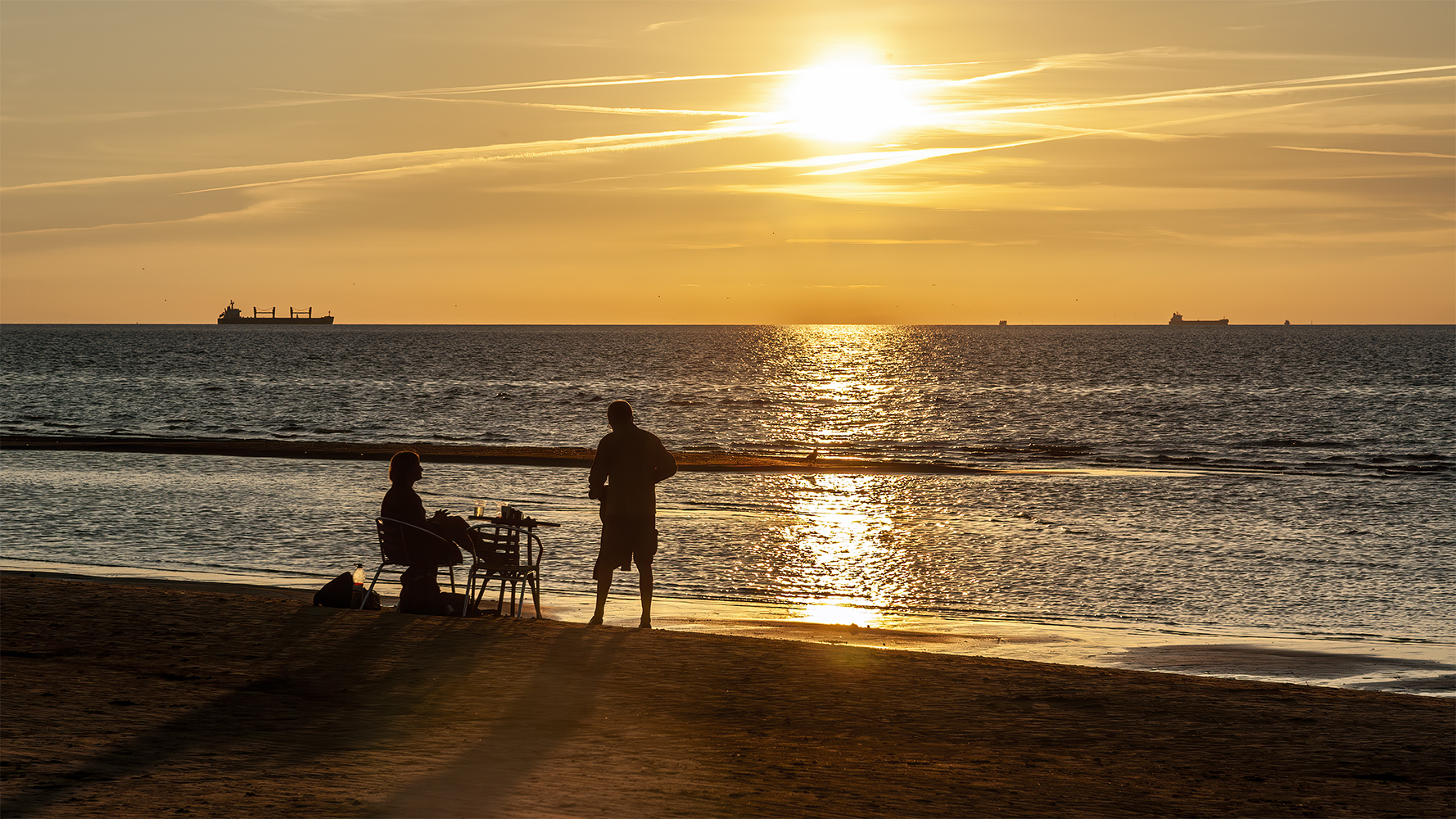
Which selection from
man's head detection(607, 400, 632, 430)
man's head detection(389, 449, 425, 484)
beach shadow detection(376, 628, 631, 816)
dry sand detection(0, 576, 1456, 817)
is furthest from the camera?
man's head detection(389, 449, 425, 484)

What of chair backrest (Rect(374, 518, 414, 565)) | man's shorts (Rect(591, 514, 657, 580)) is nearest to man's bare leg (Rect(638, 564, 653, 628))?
man's shorts (Rect(591, 514, 657, 580))

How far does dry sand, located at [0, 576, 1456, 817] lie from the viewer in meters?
5.55

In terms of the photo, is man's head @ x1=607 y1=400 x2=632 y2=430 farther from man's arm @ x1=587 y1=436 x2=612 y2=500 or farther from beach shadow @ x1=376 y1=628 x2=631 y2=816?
beach shadow @ x1=376 y1=628 x2=631 y2=816

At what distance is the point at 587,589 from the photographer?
1404 centimetres

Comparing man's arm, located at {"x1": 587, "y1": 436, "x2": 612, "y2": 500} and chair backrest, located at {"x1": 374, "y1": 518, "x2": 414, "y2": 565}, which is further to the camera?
chair backrest, located at {"x1": 374, "y1": 518, "x2": 414, "y2": 565}

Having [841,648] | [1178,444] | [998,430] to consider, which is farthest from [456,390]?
[841,648]

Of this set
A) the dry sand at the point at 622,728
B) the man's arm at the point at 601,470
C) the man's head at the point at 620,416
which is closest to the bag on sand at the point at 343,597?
the dry sand at the point at 622,728

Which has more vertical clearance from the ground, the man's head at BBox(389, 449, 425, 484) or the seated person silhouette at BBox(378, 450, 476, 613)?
the man's head at BBox(389, 449, 425, 484)

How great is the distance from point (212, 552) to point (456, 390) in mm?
60398

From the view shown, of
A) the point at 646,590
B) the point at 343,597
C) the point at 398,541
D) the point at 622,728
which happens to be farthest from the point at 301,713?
the point at 646,590

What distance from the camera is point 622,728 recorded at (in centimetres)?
680

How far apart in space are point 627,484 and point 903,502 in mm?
16403

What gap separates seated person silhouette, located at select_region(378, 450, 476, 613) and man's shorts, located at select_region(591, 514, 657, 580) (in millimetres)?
1165

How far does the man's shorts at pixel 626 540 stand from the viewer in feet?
32.4
